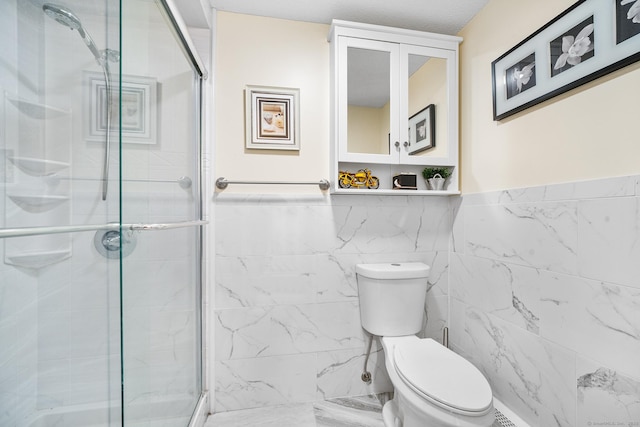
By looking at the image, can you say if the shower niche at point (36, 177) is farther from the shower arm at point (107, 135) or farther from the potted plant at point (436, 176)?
the potted plant at point (436, 176)

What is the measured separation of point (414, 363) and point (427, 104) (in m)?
1.30

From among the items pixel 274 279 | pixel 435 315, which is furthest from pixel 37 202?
pixel 435 315

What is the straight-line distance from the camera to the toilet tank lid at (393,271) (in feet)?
4.83

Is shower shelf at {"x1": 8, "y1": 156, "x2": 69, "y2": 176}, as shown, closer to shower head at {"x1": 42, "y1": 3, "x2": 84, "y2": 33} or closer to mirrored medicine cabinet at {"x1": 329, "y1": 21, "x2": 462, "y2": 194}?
shower head at {"x1": 42, "y1": 3, "x2": 84, "y2": 33}

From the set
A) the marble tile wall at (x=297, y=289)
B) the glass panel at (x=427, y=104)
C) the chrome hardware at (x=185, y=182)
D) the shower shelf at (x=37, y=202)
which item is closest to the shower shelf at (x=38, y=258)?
the shower shelf at (x=37, y=202)

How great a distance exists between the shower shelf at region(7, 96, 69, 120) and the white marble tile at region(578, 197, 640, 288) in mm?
1651

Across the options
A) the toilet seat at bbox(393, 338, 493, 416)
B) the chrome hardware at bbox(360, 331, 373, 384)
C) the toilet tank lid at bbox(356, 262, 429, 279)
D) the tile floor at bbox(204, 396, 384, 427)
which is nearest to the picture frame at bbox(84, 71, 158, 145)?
the toilet tank lid at bbox(356, 262, 429, 279)

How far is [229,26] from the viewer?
1.51 meters

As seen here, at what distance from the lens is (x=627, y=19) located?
34.7 inches

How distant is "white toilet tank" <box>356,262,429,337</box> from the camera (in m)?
1.49

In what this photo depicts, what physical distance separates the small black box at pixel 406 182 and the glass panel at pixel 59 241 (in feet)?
4.21

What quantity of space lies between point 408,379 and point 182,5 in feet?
6.04

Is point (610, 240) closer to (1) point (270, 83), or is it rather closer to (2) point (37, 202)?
(1) point (270, 83)

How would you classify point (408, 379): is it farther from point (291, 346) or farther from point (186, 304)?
point (186, 304)
